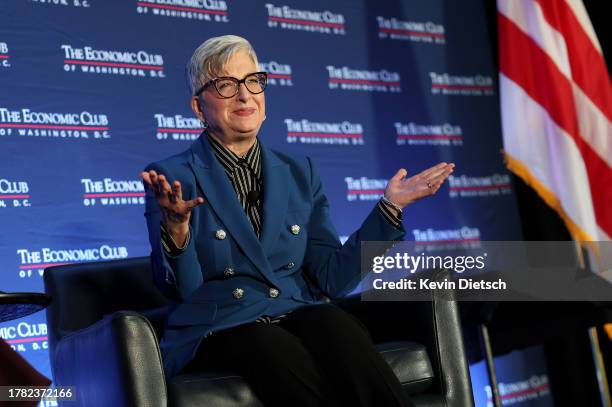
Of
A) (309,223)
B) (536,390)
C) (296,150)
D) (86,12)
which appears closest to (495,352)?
(536,390)

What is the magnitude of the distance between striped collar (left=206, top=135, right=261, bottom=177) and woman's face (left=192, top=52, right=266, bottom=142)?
4 cm

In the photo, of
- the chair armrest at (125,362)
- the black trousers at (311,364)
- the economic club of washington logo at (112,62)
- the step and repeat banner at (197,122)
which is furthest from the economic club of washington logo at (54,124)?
the black trousers at (311,364)

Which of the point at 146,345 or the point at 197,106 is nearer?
the point at 146,345

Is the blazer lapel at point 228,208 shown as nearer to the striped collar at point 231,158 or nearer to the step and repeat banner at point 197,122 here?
the striped collar at point 231,158

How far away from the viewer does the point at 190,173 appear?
2.38 m

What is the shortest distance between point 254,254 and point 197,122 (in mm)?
1473

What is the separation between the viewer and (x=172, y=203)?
A: 2.01m

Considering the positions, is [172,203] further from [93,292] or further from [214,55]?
[93,292]

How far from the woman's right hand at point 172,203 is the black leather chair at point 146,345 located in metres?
0.24

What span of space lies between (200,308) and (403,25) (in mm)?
2641

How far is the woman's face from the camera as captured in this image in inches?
95.8

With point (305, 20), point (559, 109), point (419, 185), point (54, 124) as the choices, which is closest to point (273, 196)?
point (419, 185)

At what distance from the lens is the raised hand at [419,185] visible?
7.47 ft

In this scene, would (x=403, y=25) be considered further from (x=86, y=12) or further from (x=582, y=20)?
(x=86, y=12)
